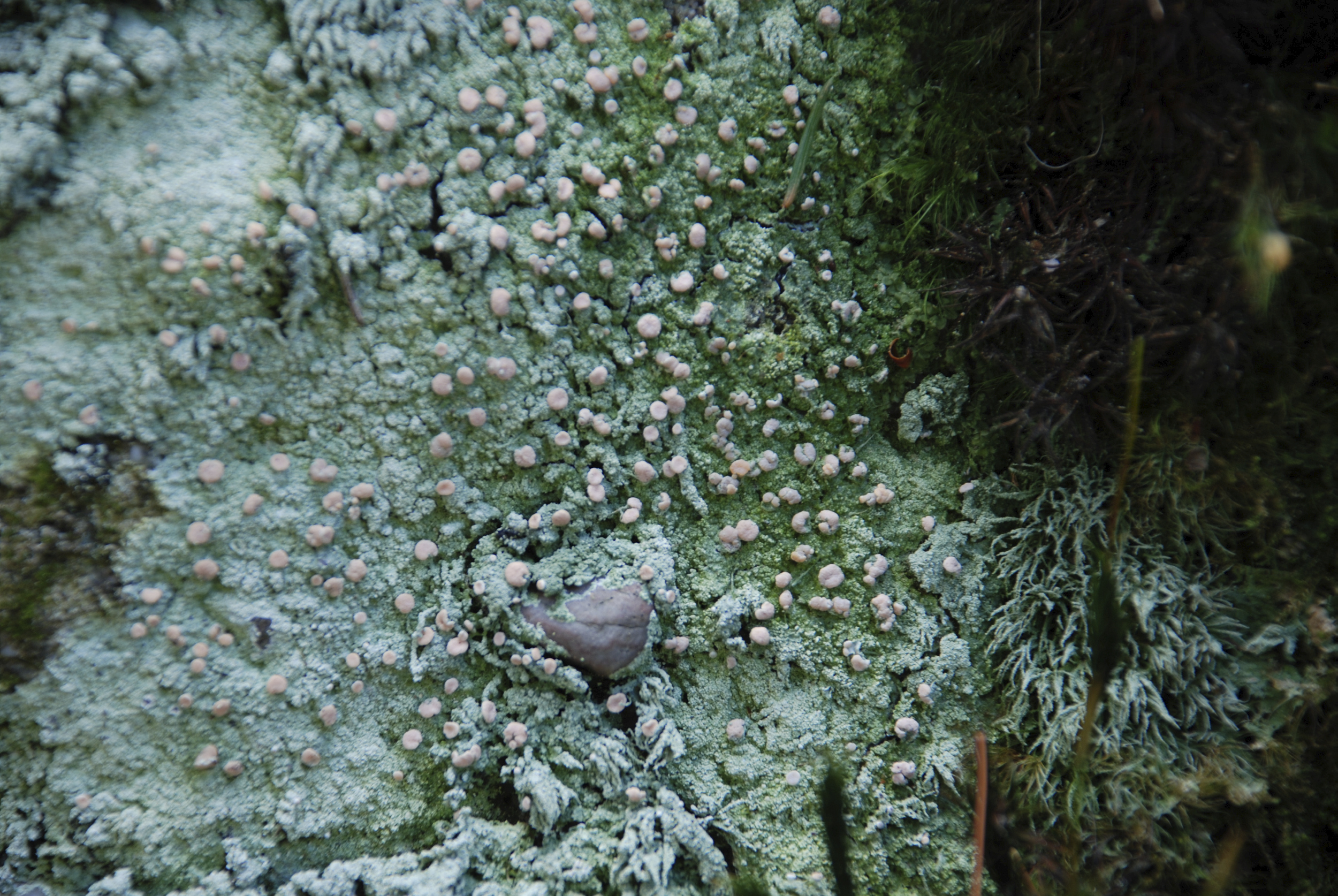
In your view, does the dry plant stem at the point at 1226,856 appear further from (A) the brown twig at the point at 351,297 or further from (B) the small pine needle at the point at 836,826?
(A) the brown twig at the point at 351,297

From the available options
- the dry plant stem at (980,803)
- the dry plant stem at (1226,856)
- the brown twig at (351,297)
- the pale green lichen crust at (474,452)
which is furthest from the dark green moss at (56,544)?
the dry plant stem at (1226,856)

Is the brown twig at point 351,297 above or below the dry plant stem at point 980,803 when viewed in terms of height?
above

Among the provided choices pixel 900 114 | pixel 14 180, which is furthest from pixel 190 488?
pixel 900 114

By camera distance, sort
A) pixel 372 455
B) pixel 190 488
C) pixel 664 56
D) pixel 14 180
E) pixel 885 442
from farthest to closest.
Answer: pixel 885 442, pixel 664 56, pixel 372 455, pixel 190 488, pixel 14 180

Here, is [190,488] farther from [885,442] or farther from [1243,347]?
[1243,347]

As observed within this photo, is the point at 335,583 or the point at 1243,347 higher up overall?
the point at 1243,347

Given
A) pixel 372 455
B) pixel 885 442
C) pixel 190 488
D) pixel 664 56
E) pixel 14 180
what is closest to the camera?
pixel 14 180

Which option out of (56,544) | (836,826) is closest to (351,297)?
(56,544)

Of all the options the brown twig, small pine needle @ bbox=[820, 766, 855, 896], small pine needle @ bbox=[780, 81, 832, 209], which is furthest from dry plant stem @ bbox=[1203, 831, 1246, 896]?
the brown twig
